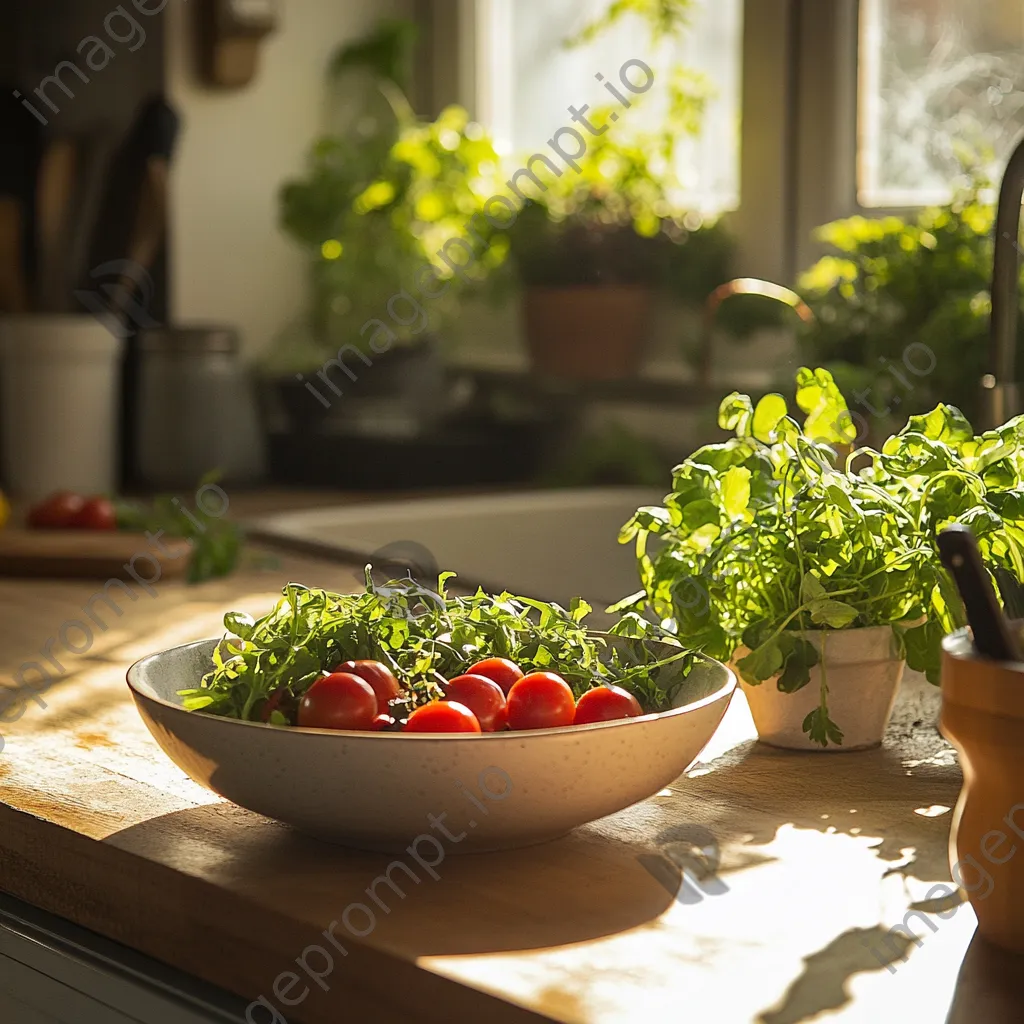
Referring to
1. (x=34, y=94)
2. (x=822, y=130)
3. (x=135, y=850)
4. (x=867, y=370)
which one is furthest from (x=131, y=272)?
(x=135, y=850)

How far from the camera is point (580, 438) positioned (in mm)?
2457

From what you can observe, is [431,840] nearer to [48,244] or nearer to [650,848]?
[650,848]

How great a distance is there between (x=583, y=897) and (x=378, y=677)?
15 centimetres

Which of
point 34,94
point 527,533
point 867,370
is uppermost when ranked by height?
point 34,94

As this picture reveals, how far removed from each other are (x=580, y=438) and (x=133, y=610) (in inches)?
42.7

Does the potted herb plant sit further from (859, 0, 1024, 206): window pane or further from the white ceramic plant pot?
the white ceramic plant pot

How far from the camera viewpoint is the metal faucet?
1.11 m

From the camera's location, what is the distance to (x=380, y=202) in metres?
2.60

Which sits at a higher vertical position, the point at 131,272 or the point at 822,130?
the point at 822,130

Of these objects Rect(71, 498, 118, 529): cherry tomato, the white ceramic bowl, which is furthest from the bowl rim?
Rect(71, 498, 118, 529): cherry tomato

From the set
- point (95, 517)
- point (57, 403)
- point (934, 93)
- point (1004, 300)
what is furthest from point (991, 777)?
point (57, 403)

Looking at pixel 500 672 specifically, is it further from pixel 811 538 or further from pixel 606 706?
pixel 811 538

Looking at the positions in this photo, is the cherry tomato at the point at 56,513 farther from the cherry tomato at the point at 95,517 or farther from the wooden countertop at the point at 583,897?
the wooden countertop at the point at 583,897

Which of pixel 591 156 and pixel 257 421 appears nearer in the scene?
pixel 591 156
